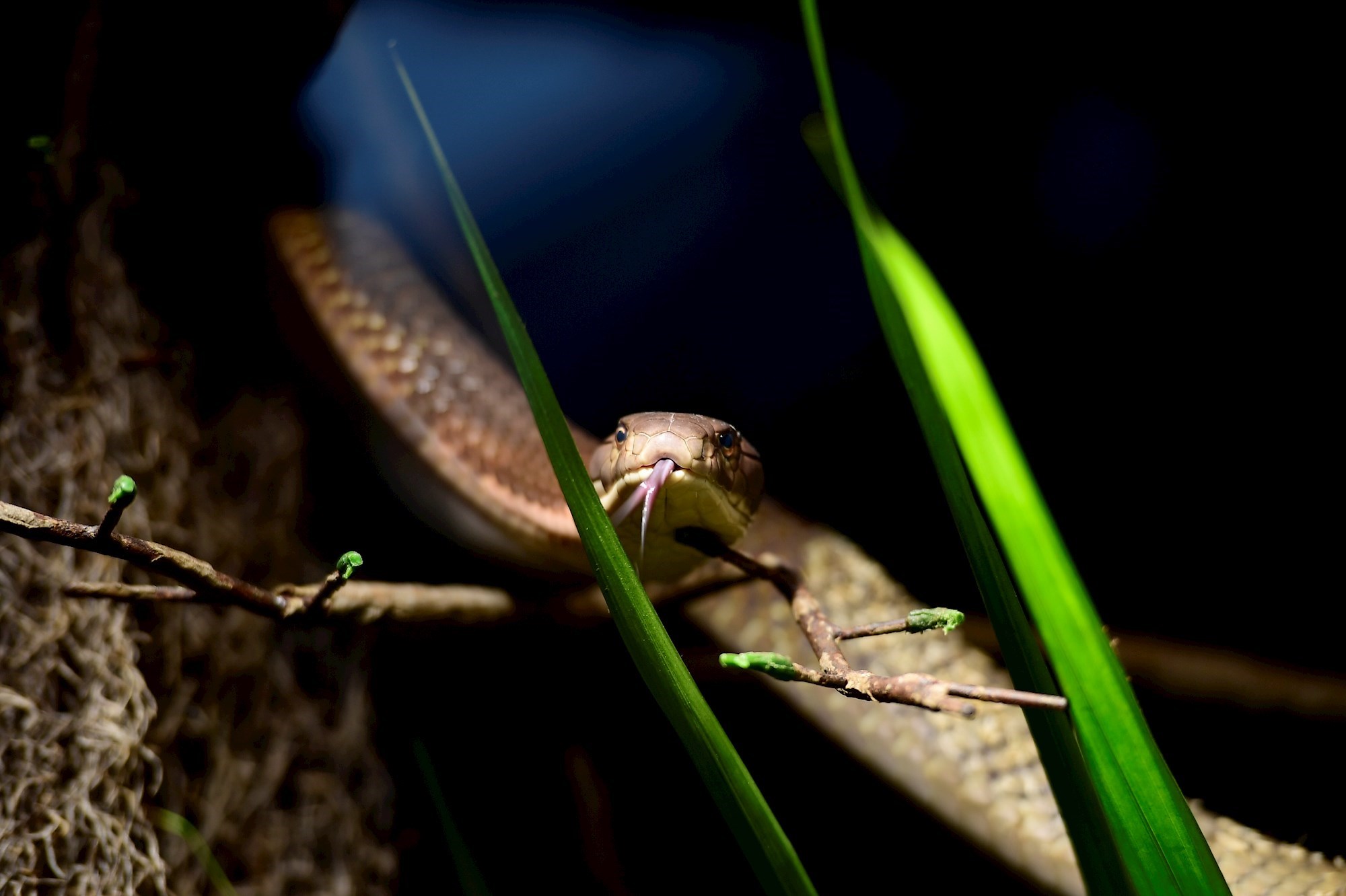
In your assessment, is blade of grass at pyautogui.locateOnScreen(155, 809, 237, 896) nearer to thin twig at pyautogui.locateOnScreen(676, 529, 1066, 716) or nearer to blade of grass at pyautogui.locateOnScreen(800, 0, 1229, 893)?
thin twig at pyautogui.locateOnScreen(676, 529, 1066, 716)

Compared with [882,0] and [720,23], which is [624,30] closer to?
[720,23]

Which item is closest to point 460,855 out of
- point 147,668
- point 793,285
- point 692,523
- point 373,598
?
point 373,598

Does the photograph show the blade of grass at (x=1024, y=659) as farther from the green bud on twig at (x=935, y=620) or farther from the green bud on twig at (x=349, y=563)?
the green bud on twig at (x=349, y=563)

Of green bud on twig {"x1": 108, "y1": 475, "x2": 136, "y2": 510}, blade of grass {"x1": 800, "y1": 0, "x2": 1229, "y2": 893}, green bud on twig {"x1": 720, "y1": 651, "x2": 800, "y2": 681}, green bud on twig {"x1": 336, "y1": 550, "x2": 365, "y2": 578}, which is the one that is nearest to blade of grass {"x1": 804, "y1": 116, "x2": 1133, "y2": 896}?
blade of grass {"x1": 800, "y1": 0, "x2": 1229, "y2": 893}

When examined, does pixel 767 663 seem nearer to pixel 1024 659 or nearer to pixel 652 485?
pixel 1024 659

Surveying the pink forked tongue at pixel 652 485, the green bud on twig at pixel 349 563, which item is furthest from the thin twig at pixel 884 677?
the green bud on twig at pixel 349 563

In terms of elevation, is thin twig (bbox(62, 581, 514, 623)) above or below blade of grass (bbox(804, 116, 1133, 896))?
below
